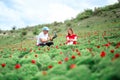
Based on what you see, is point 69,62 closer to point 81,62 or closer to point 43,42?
point 81,62

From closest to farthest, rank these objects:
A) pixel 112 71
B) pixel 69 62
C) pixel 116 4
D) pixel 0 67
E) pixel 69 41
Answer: pixel 112 71, pixel 69 62, pixel 0 67, pixel 69 41, pixel 116 4

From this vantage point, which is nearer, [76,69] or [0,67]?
[76,69]

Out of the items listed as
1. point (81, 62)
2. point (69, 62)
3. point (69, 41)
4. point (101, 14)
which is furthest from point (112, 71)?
point (101, 14)

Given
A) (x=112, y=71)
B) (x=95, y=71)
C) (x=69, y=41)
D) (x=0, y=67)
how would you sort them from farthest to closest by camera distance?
1. (x=69, y=41)
2. (x=0, y=67)
3. (x=95, y=71)
4. (x=112, y=71)

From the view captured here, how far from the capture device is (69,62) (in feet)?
18.5

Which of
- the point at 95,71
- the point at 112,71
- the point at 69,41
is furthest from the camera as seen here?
the point at 69,41

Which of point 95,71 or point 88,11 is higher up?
point 88,11

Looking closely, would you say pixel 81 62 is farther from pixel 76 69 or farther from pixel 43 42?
pixel 43 42

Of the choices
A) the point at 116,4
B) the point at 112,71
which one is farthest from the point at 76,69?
the point at 116,4

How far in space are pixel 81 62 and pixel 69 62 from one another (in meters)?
0.47

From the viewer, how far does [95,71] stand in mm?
4605

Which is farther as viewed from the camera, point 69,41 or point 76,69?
point 69,41

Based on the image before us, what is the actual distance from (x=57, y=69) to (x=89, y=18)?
31106 mm

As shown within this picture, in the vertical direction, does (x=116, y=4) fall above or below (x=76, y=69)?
above
